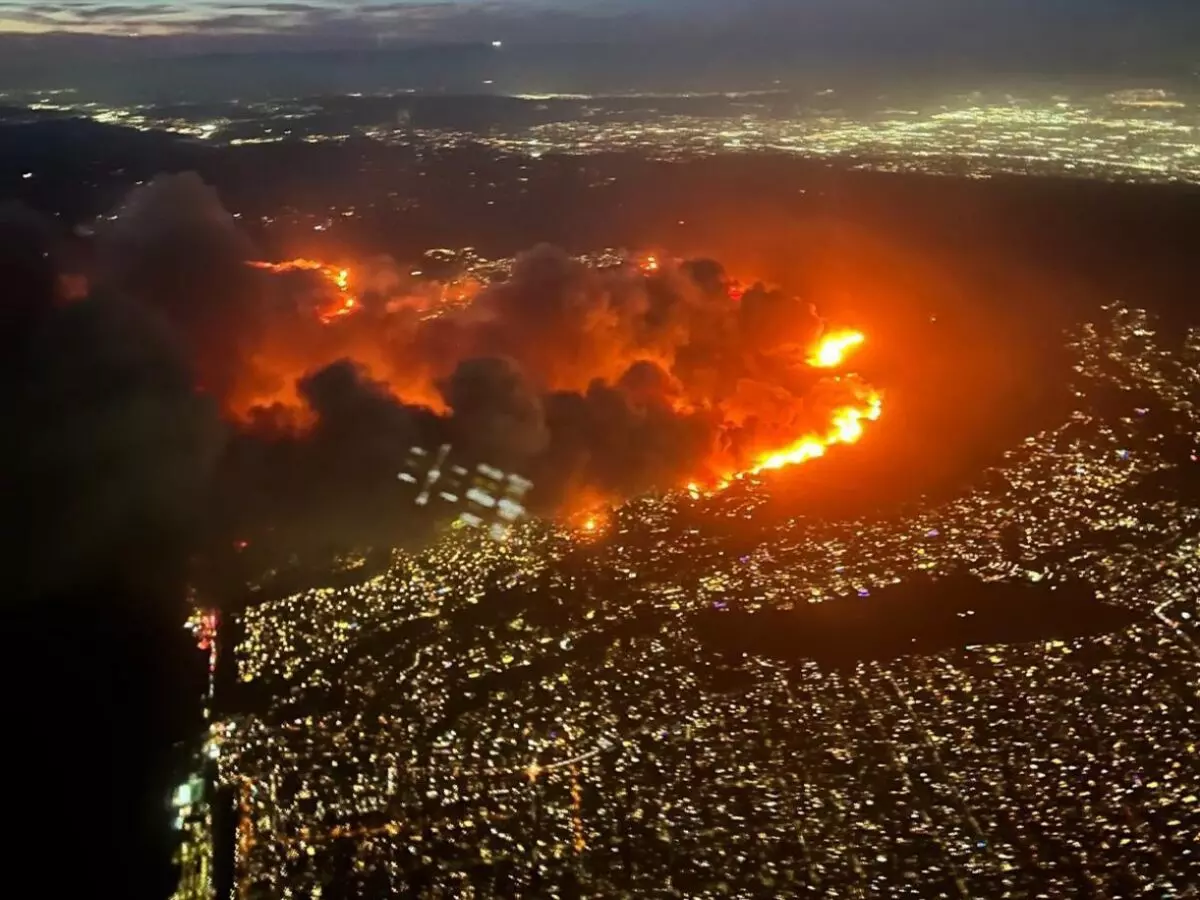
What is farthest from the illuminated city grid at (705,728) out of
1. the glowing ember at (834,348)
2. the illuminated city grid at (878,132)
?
the illuminated city grid at (878,132)

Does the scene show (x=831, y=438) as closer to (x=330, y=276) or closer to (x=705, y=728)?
(x=705, y=728)

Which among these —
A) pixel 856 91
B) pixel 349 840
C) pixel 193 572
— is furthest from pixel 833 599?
pixel 856 91

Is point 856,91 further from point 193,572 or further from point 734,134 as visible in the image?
point 193,572

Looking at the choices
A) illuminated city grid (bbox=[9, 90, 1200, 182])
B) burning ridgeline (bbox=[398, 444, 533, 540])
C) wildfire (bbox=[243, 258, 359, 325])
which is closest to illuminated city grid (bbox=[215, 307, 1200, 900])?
burning ridgeline (bbox=[398, 444, 533, 540])

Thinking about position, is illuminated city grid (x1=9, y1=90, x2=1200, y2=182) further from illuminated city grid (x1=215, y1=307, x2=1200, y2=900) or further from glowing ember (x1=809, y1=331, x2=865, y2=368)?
illuminated city grid (x1=215, y1=307, x2=1200, y2=900)

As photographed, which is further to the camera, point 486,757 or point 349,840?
point 486,757

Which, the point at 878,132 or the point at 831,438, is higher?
the point at 878,132

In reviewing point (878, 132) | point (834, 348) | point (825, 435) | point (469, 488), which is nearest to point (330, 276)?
point (469, 488)

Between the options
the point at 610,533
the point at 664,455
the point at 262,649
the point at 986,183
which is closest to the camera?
the point at 262,649
